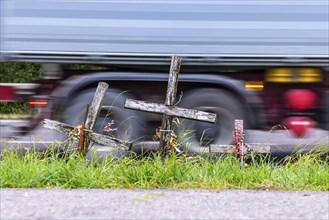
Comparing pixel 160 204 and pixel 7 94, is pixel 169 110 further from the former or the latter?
pixel 7 94

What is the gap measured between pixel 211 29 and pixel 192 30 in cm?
24

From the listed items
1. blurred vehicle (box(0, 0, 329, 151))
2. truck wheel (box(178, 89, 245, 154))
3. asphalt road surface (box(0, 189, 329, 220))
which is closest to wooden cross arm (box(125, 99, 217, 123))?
asphalt road surface (box(0, 189, 329, 220))

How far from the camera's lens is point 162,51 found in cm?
803

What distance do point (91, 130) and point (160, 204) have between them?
1.58 m

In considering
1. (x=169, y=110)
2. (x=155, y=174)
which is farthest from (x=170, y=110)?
(x=155, y=174)

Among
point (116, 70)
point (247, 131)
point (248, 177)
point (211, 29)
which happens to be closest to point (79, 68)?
point (116, 70)

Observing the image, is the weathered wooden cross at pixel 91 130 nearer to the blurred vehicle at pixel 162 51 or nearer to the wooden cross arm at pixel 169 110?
the wooden cross arm at pixel 169 110

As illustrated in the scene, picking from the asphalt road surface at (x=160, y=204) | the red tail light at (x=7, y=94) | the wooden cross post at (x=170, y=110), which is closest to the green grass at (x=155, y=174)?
the asphalt road surface at (x=160, y=204)

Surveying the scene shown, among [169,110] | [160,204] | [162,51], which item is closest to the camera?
[160,204]

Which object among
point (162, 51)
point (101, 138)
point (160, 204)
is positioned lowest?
point (160, 204)

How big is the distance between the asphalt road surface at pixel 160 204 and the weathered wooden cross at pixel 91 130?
0.84 m

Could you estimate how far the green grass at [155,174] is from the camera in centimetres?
576

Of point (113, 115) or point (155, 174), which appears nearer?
point (155, 174)

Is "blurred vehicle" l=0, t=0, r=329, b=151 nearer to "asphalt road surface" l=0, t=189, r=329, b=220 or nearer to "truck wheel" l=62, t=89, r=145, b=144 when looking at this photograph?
"truck wheel" l=62, t=89, r=145, b=144
